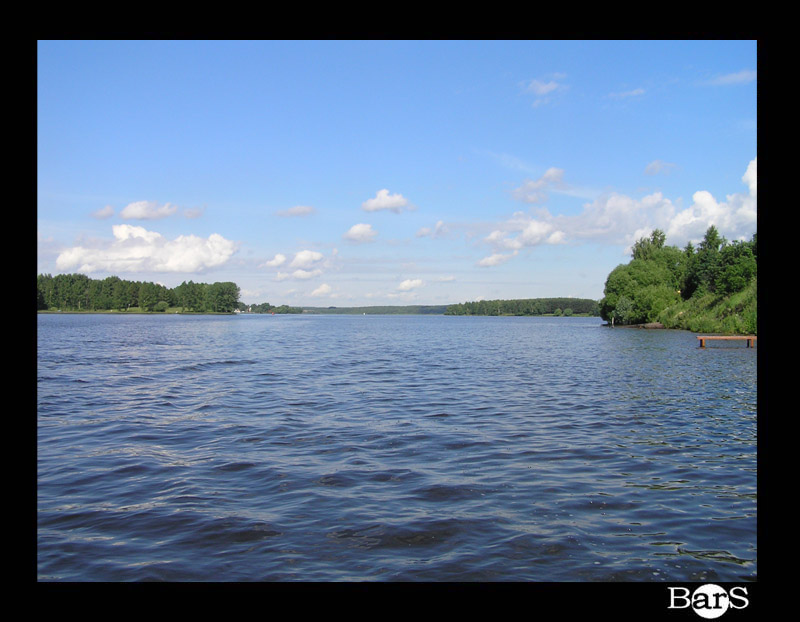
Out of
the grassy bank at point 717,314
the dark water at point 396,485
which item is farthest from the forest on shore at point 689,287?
the dark water at point 396,485

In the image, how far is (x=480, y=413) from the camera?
62.6ft

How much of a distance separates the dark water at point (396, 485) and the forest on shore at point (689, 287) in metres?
59.6

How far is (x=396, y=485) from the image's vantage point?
10852 mm

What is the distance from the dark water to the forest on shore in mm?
59639

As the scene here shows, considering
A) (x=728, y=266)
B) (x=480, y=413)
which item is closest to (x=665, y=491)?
(x=480, y=413)

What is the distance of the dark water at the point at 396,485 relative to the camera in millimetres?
7539
